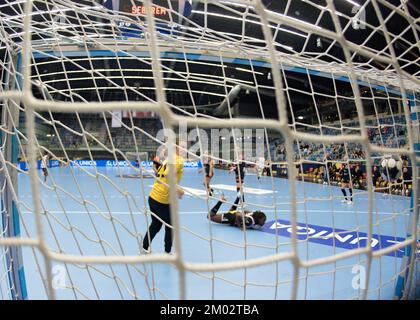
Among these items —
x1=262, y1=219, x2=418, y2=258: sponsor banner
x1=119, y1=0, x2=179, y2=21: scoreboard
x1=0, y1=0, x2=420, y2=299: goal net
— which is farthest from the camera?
x1=262, y1=219, x2=418, y2=258: sponsor banner

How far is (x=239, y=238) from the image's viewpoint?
319cm

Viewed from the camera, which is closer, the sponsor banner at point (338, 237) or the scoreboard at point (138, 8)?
the scoreboard at point (138, 8)

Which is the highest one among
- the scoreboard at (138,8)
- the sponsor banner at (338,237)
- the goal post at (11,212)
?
the scoreboard at (138,8)

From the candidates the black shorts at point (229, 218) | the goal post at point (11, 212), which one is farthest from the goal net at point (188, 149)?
the black shorts at point (229, 218)

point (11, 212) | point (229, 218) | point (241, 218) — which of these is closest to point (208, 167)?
point (229, 218)

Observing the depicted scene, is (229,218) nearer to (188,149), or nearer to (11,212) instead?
(188,149)

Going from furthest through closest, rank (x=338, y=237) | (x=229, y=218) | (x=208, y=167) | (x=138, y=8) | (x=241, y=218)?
(x=208, y=167), (x=229, y=218), (x=241, y=218), (x=338, y=237), (x=138, y=8)

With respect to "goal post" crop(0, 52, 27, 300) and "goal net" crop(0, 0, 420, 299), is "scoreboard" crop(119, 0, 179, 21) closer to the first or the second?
"goal net" crop(0, 0, 420, 299)

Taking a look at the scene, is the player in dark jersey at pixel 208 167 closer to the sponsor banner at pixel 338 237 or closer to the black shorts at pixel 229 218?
the black shorts at pixel 229 218

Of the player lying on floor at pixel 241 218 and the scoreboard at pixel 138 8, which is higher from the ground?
the scoreboard at pixel 138 8

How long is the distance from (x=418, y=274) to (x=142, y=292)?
61.6 inches

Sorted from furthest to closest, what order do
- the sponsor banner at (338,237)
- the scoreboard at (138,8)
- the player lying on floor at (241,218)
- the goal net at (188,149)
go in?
the player lying on floor at (241,218)
the sponsor banner at (338,237)
the scoreboard at (138,8)
the goal net at (188,149)

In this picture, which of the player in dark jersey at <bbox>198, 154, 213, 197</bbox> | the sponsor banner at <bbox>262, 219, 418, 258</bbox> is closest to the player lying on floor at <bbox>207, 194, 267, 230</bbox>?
the sponsor banner at <bbox>262, 219, 418, 258</bbox>

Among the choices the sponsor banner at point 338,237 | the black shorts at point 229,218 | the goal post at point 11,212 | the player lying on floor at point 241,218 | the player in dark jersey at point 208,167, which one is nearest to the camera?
the goal post at point 11,212
